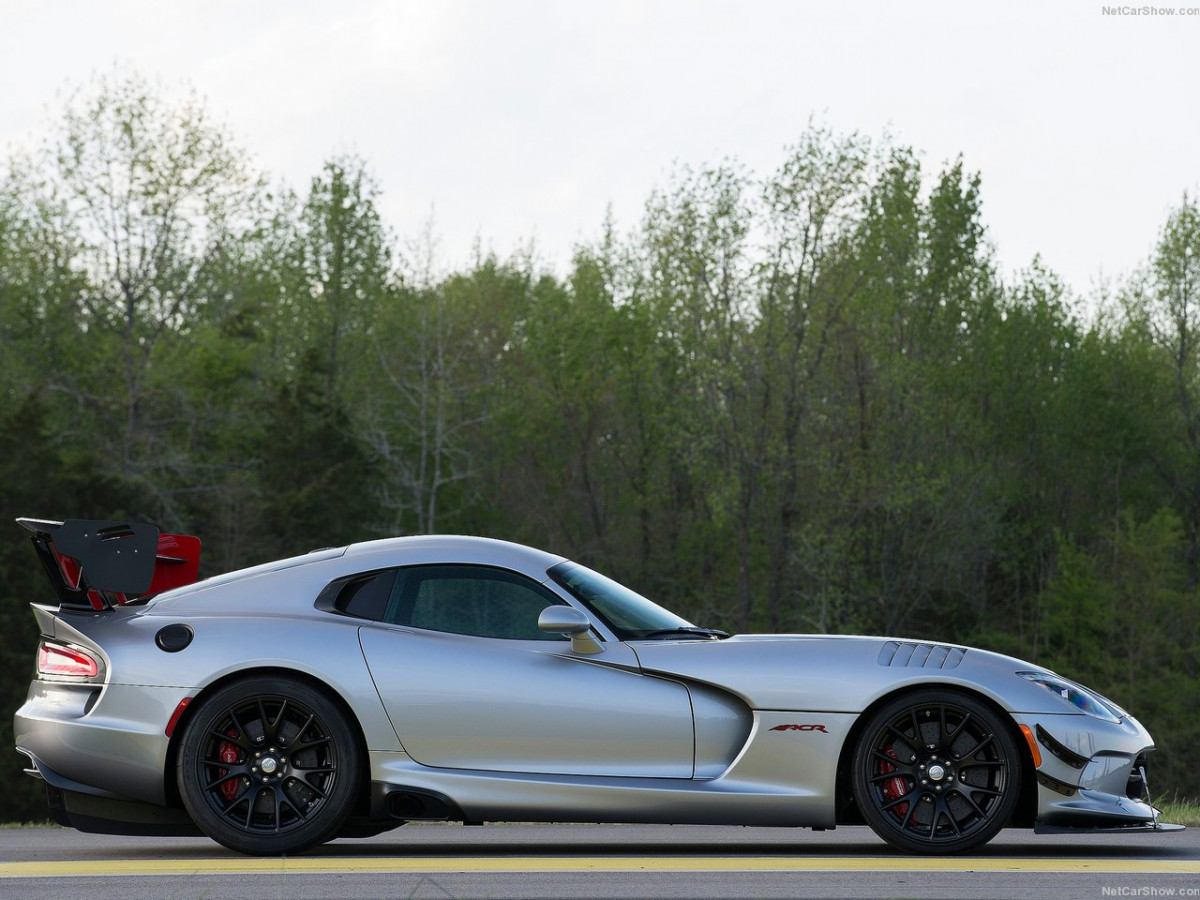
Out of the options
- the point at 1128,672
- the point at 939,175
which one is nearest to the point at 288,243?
the point at 939,175

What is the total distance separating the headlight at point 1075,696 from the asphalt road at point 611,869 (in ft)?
2.06

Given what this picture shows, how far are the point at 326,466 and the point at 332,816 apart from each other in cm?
3909

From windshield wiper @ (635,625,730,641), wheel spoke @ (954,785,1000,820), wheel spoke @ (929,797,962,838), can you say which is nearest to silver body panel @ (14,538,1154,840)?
windshield wiper @ (635,625,730,641)

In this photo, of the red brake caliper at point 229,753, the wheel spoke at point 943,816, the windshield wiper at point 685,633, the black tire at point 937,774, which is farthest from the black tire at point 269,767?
the wheel spoke at point 943,816

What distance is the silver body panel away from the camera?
663 cm

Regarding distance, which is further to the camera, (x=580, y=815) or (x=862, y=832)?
(x=862, y=832)

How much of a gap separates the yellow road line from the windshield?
3.37 feet

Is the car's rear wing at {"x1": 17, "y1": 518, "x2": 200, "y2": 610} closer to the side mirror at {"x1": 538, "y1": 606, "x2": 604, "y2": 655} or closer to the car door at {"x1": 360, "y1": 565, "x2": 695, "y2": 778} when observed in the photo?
the car door at {"x1": 360, "y1": 565, "x2": 695, "y2": 778}

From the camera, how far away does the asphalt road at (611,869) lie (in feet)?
18.4

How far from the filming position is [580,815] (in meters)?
6.64

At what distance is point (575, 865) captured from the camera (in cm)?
654

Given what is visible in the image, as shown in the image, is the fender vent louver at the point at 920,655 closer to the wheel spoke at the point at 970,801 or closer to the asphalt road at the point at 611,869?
the wheel spoke at the point at 970,801

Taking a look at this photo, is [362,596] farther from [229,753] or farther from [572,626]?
[572,626]

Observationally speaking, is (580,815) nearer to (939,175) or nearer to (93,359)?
(93,359)
